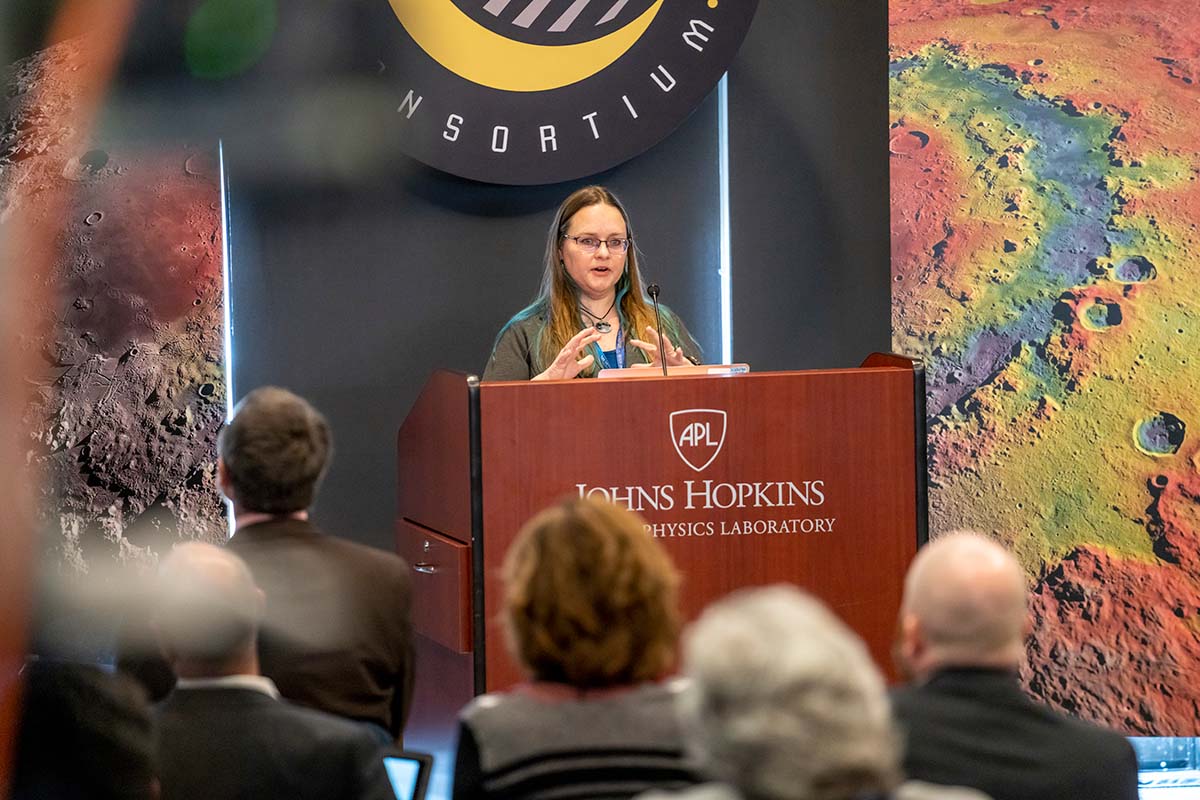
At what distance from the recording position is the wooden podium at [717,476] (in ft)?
10.1

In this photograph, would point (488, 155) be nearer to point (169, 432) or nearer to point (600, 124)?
point (600, 124)

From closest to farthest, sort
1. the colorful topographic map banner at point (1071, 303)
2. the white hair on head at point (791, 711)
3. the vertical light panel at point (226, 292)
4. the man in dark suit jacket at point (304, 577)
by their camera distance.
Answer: the white hair on head at point (791, 711) → the man in dark suit jacket at point (304, 577) → the vertical light panel at point (226, 292) → the colorful topographic map banner at point (1071, 303)

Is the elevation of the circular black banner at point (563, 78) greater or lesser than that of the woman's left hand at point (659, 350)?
greater

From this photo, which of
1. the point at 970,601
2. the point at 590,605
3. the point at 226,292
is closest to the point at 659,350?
the point at 226,292

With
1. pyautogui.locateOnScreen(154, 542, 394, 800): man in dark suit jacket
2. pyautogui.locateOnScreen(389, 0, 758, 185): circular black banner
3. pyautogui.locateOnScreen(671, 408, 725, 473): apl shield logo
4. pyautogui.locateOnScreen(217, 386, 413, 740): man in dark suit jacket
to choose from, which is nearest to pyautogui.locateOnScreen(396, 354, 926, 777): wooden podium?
pyautogui.locateOnScreen(671, 408, 725, 473): apl shield logo

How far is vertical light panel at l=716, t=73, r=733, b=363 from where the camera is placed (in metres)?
4.55

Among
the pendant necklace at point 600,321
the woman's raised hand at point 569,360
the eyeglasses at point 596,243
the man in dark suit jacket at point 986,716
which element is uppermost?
the eyeglasses at point 596,243

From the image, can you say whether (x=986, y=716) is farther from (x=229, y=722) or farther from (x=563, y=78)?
(x=563, y=78)

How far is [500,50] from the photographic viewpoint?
4297 mm

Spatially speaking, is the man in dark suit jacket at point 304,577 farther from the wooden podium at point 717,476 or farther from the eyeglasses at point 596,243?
the eyeglasses at point 596,243

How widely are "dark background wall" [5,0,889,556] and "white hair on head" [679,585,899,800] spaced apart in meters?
3.19

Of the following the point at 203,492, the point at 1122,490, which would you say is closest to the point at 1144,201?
the point at 1122,490

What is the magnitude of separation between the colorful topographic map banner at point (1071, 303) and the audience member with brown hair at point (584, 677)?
3.04 metres

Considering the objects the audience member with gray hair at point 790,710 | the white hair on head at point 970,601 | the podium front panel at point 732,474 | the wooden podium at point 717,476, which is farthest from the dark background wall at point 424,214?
the audience member with gray hair at point 790,710
